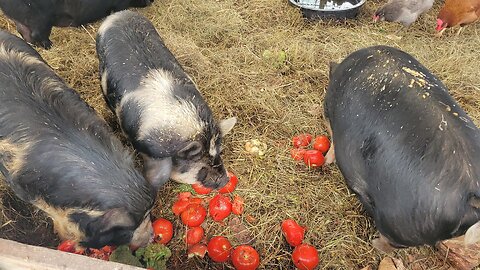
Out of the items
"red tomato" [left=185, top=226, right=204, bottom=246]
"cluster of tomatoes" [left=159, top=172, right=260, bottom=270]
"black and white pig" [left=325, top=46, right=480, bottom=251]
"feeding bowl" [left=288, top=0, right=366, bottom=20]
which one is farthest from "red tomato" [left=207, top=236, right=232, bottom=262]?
"feeding bowl" [left=288, top=0, right=366, bottom=20]

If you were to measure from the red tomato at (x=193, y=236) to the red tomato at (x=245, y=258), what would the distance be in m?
0.29

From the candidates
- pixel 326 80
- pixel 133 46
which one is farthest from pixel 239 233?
pixel 326 80

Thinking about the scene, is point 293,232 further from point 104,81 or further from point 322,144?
point 104,81

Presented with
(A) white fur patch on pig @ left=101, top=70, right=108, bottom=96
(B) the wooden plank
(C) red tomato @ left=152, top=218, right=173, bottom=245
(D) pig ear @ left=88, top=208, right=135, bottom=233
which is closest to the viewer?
(B) the wooden plank

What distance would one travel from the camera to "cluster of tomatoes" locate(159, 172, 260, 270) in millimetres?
3172

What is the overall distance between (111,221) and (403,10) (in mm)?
4168

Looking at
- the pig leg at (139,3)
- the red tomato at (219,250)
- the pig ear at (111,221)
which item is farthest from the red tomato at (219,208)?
the pig leg at (139,3)

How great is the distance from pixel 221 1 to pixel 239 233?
11.1ft

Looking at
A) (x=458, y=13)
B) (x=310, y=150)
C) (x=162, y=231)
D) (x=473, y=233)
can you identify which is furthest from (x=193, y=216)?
(x=458, y=13)

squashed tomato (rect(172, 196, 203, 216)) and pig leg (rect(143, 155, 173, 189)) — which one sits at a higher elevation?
pig leg (rect(143, 155, 173, 189))

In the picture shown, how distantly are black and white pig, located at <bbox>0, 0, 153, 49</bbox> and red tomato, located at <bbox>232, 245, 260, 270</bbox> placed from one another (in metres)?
3.17

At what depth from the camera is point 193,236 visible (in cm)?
330

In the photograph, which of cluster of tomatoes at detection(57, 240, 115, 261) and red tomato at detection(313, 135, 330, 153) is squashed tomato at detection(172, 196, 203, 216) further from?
red tomato at detection(313, 135, 330, 153)

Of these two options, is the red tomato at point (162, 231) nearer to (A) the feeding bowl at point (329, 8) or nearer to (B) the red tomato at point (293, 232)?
(B) the red tomato at point (293, 232)
